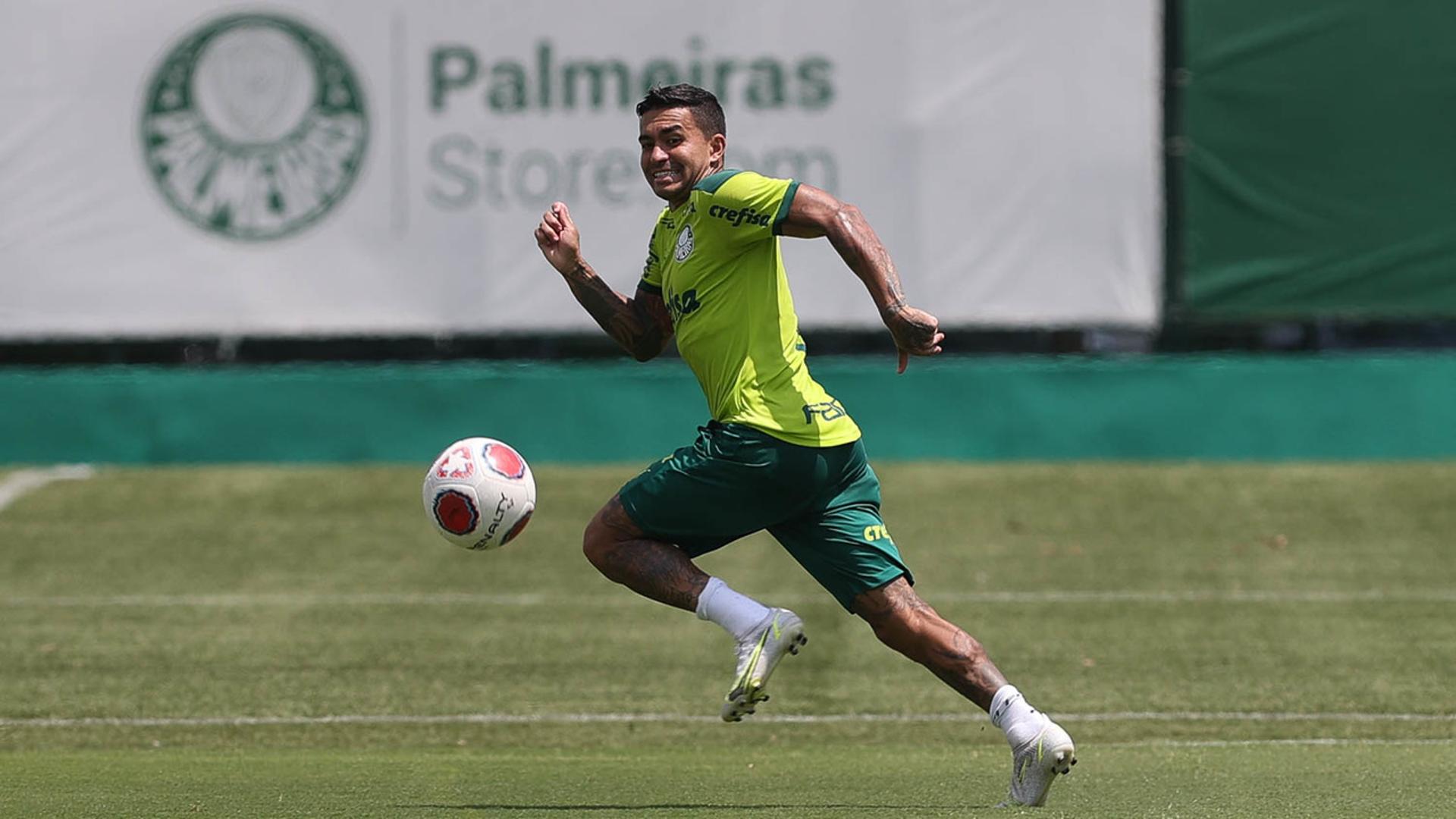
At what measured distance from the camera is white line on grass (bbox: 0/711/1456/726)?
912 centimetres

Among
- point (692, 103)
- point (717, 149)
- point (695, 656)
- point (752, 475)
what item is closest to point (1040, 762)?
point (752, 475)

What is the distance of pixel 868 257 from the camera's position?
20.8ft

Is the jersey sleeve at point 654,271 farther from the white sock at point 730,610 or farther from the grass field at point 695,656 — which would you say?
the grass field at point 695,656

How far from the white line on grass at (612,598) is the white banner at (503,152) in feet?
13.7

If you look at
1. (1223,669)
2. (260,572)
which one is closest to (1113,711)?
(1223,669)

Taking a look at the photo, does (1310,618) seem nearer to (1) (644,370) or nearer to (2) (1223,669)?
(2) (1223,669)

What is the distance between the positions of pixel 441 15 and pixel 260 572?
521 centimetres

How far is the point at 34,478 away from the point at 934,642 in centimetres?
1020

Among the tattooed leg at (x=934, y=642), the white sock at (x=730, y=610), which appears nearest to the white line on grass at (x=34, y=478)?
the white sock at (x=730, y=610)

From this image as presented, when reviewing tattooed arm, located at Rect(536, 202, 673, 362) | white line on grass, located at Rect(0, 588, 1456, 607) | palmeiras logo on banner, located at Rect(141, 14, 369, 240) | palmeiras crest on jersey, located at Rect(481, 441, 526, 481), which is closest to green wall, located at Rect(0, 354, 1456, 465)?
palmeiras logo on banner, located at Rect(141, 14, 369, 240)

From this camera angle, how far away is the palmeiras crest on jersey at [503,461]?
7.00 meters

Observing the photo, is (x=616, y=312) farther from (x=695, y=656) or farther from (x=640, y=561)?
(x=695, y=656)

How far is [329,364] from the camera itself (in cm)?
1596

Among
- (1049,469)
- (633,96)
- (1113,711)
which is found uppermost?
(633,96)
